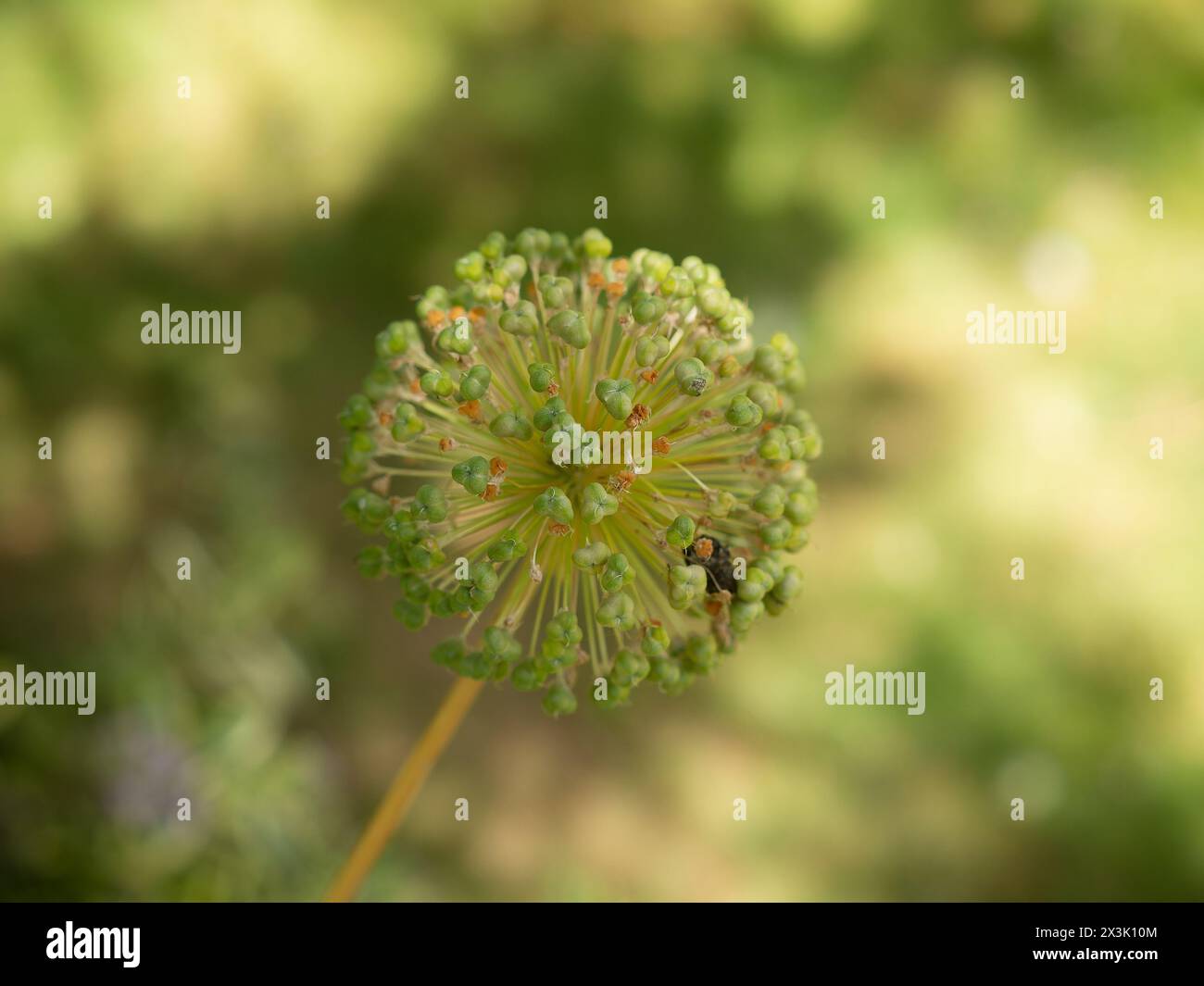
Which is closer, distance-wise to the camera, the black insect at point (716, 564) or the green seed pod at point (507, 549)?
the green seed pod at point (507, 549)

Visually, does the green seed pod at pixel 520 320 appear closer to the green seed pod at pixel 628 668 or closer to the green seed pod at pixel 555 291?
the green seed pod at pixel 555 291

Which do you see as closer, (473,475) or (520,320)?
(473,475)

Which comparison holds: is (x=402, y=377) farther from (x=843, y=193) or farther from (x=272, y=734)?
(x=843, y=193)

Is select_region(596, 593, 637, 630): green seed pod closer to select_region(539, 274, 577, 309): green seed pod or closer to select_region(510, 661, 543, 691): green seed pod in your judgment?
select_region(510, 661, 543, 691): green seed pod

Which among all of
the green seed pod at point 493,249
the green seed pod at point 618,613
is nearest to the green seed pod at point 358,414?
the green seed pod at point 493,249

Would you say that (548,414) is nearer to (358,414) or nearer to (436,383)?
(436,383)

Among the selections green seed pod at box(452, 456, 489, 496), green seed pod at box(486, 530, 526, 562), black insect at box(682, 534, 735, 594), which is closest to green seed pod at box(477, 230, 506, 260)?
green seed pod at box(452, 456, 489, 496)

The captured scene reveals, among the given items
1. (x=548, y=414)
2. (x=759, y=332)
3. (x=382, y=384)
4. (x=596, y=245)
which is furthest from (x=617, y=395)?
(x=759, y=332)

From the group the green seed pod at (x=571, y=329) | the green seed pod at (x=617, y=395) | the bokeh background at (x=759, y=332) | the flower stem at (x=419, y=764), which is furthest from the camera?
the bokeh background at (x=759, y=332)
